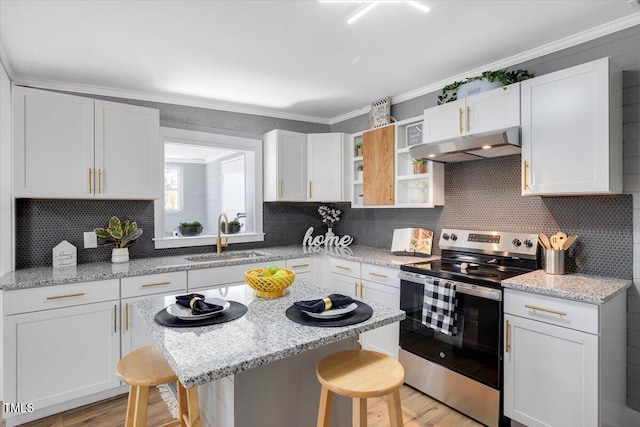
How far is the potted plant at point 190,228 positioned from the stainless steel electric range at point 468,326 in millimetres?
2104

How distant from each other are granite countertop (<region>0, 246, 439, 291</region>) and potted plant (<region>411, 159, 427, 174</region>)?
76 centimetres

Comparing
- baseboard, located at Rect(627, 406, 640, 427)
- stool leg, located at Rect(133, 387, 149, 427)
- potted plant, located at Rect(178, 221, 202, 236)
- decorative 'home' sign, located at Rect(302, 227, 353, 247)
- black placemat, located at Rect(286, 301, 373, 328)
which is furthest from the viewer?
decorative 'home' sign, located at Rect(302, 227, 353, 247)

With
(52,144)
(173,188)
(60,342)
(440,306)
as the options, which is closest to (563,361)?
(440,306)

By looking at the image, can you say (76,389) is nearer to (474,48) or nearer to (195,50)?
(195,50)

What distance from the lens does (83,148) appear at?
2662mm

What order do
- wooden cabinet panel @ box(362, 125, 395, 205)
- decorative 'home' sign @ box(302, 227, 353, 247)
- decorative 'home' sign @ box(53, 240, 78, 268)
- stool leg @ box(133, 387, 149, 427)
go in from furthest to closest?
decorative 'home' sign @ box(302, 227, 353, 247)
wooden cabinet panel @ box(362, 125, 395, 205)
decorative 'home' sign @ box(53, 240, 78, 268)
stool leg @ box(133, 387, 149, 427)

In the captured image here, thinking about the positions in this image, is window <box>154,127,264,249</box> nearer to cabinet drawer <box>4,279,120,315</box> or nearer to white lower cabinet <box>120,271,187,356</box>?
white lower cabinet <box>120,271,187,356</box>

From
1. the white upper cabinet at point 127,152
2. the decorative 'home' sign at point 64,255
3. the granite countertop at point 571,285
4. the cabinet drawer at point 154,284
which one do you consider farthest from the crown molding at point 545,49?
the decorative 'home' sign at point 64,255

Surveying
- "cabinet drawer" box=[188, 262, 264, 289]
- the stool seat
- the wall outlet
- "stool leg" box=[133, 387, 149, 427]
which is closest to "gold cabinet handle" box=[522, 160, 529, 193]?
"cabinet drawer" box=[188, 262, 264, 289]

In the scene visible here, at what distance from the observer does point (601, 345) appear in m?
1.76

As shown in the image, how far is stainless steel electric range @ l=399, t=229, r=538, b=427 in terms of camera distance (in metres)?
2.12

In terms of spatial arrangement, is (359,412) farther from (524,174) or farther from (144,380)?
(524,174)

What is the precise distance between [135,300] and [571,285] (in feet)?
9.41

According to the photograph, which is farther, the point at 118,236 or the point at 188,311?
the point at 118,236
